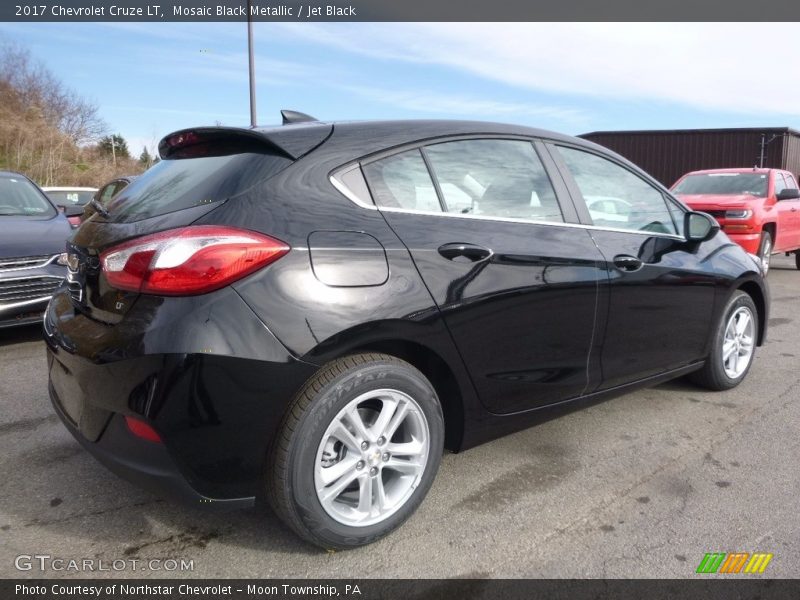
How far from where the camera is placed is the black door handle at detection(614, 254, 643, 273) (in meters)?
3.12

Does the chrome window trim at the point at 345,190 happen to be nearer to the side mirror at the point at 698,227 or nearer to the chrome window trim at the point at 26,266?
the side mirror at the point at 698,227

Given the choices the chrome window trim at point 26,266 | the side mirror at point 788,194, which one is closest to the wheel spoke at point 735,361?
the chrome window trim at point 26,266

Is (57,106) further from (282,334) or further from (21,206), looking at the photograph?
(282,334)

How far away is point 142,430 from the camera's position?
80.7 inches

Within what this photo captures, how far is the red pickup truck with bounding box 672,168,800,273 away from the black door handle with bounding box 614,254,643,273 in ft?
22.4

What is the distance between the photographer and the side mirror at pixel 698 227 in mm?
3738

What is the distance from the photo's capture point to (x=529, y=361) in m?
2.77

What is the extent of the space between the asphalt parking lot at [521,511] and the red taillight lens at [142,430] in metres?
0.53

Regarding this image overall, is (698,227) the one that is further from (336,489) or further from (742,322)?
(336,489)

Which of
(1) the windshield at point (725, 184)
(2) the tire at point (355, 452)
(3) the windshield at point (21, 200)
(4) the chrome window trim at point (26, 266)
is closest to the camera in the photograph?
(2) the tire at point (355, 452)

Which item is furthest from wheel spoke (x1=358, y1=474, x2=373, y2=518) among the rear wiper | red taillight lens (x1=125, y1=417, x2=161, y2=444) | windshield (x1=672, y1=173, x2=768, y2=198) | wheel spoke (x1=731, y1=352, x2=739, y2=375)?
windshield (x1=672, y1=173, x2=768, y2=198)

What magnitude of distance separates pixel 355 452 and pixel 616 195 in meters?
2.01

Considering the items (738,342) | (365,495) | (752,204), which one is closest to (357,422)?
(365,495)

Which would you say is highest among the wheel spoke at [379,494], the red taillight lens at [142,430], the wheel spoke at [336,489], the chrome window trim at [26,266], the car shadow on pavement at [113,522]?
the chrome window trim at [26,266]
